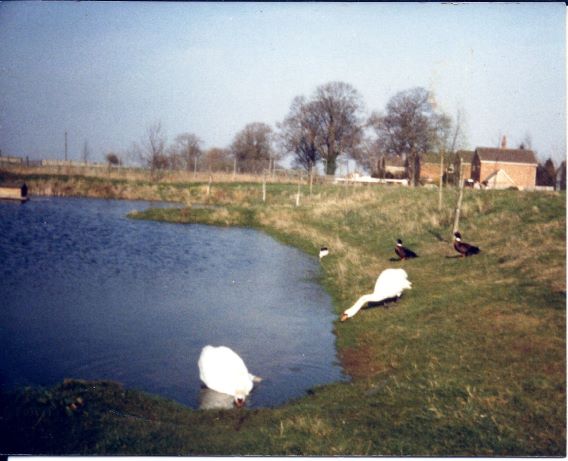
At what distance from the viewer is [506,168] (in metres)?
64.2

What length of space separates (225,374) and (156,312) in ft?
18.5

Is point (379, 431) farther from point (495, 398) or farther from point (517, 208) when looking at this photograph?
point (517, 208)

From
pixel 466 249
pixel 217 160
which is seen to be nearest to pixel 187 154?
pixel 217 160

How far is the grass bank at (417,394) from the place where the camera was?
24.0 ft

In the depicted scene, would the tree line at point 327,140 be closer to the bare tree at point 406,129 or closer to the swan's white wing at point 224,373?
the bare tree at point 406,129

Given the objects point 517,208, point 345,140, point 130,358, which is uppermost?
point 345,140

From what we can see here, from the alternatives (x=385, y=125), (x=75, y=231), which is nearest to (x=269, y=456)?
(x=75, y=231)

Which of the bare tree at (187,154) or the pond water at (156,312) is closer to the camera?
the pond water at (156,312)

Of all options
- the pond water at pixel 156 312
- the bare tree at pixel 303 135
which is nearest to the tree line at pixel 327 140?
the bare tree at pixel 303 135

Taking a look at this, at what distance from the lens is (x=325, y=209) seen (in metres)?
35.0

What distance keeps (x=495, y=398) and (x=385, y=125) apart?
65443mm

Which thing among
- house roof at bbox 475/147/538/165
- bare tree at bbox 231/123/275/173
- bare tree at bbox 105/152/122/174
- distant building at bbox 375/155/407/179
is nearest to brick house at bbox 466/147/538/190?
house roof at bbox 475/147/538/165

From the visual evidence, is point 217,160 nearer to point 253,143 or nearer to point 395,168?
point 253,143

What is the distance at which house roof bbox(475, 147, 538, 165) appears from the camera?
6438 centimetres
